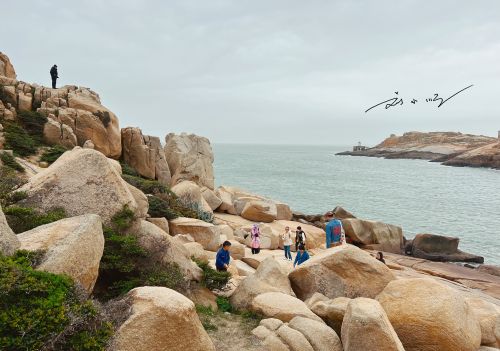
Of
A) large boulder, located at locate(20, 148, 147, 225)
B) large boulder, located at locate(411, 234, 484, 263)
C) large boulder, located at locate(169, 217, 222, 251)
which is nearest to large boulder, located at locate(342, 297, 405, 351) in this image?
large boulder, located at locate(20, 148, 147, 225)

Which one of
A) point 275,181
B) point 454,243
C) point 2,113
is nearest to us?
point 2,113

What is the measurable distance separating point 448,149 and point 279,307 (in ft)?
543

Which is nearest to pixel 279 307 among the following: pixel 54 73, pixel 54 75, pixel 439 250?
pixel 439 250

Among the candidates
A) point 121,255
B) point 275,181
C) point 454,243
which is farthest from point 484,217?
point 121,255

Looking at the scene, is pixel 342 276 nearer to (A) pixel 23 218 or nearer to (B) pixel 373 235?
(A) pixel 23 218

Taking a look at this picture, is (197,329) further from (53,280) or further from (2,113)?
(2,113)

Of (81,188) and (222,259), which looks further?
(222,259)

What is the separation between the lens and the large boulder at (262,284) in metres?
12.3

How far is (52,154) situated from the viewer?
26125mm

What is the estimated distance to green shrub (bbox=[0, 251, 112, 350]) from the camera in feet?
21.5

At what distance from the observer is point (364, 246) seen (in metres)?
33.3

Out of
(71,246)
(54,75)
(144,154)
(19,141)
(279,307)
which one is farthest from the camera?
(54,75)

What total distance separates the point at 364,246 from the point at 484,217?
25.6m

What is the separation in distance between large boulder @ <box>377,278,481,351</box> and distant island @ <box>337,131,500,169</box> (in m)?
125
